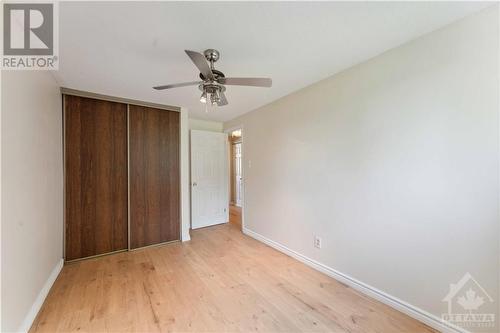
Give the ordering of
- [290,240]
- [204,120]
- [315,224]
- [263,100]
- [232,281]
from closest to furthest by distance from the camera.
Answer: [232,281], [315,224], [290,240], [263,100], [204,120]

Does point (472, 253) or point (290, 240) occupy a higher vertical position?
point (472, 253)

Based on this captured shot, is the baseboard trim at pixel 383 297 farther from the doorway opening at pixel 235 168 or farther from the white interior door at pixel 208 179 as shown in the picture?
the doorway opening at pixel 235 168

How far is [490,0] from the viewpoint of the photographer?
1.31 meters

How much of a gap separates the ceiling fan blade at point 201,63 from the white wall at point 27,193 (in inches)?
46.6

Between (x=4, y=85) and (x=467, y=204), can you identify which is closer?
(x=4, y=85)

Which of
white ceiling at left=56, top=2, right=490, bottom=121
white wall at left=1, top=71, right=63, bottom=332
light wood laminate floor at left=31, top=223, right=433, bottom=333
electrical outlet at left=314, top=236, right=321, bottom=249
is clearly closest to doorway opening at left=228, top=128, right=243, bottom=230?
light wood laminate floor at left=31, top=223, right=433, bottom=333

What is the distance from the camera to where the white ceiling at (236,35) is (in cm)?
136

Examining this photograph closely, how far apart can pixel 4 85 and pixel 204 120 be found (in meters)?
3.17

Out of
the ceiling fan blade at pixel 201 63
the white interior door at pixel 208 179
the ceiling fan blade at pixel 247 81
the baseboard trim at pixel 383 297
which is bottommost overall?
the baseboard trim at pixel 383 297

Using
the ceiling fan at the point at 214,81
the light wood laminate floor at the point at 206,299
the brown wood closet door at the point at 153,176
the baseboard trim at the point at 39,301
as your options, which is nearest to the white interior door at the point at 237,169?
the brown wood closet door at the point at 153,176

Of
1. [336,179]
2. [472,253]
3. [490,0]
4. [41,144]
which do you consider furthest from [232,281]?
[490,0]

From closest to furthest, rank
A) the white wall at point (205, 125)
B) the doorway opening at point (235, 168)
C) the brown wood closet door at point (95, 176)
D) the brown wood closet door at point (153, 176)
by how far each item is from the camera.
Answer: the brown wood closet door at point (95, 176)
the brown wood closet door at point (153, 176)
the white wall at point (205, 125)
the doorway opening at point (235, 168)

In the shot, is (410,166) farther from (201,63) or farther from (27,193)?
(27,193)

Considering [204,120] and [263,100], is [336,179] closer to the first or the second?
[263,100]
